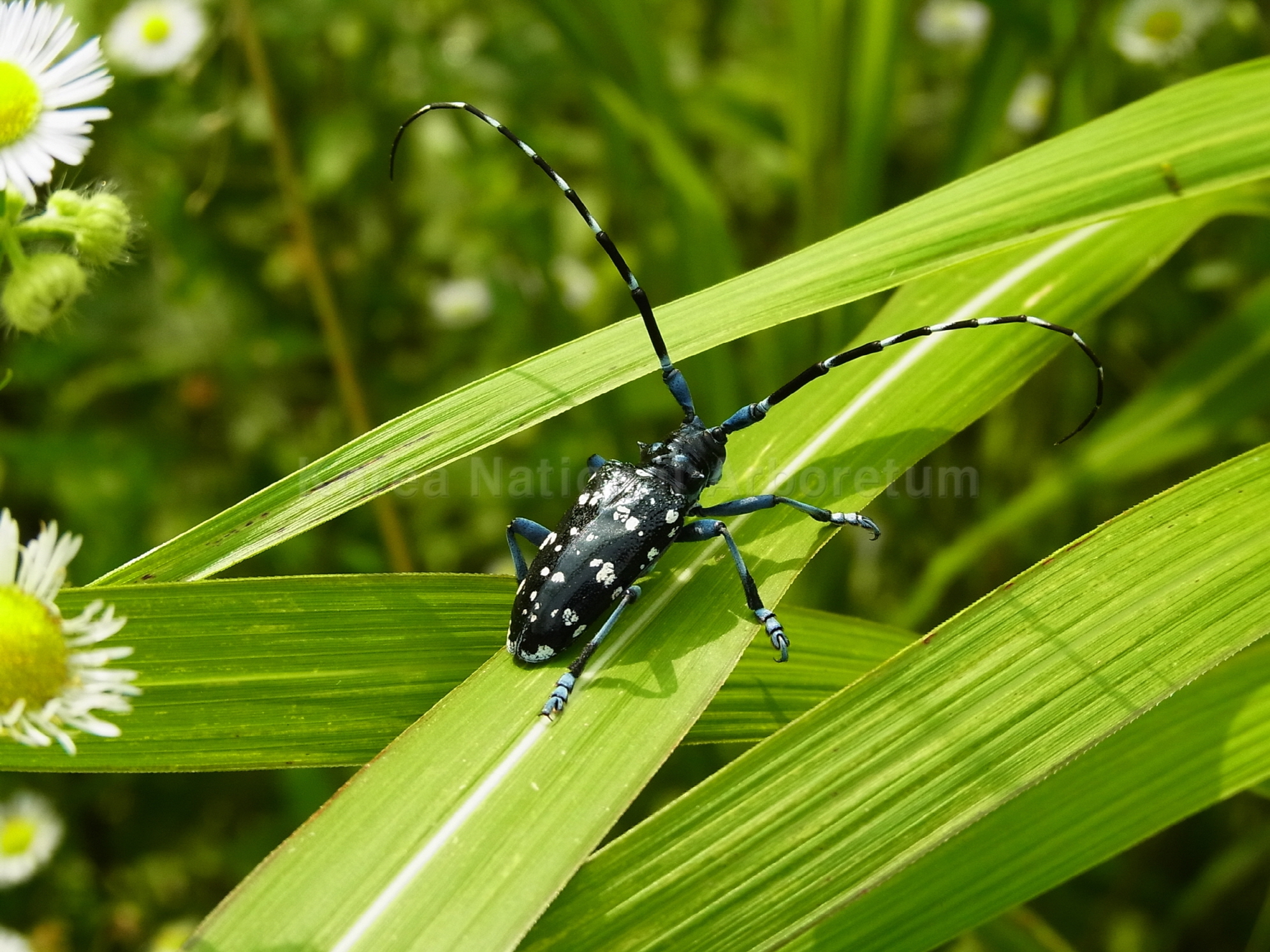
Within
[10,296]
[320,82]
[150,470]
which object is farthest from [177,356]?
[10,296]

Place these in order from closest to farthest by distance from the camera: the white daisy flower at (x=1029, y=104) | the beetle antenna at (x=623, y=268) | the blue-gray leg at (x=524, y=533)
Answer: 1. the beetle antenna at (x=623, y=268)
2. the blue-gray leg at (x=524, y=533)
3. the white daisy flower at (x=1029, y=104)

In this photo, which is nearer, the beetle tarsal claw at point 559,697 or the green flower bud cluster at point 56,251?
the green flower bud cluster at point 56,251

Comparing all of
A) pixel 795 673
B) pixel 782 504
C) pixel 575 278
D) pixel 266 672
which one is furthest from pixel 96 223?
pixel 575 278

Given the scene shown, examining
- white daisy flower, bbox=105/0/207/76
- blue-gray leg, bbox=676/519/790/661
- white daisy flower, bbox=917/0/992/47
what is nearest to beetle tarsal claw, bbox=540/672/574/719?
blue-gray leg, bbox=676/519/790/661

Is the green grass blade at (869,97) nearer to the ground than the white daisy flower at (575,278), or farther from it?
nearer to the ground

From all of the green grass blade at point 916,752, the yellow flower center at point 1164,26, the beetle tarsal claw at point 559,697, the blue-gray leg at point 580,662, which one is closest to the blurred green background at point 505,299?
the yellow flower center at point 1164,26

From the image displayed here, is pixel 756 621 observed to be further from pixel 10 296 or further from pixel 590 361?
pixel 10 296

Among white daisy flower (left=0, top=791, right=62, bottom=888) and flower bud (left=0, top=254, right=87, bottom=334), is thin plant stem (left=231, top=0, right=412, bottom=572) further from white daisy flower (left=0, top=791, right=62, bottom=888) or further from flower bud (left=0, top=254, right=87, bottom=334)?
flower bud (left=0, top=254, right=87, bottom=334)

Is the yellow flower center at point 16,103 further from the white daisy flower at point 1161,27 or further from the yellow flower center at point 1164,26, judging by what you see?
the yellow flower center at point 1164,26
